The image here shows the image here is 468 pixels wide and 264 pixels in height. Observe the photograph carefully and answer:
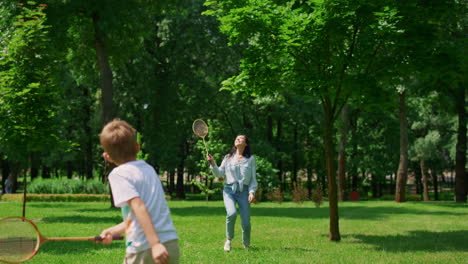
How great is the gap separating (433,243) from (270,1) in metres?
6.73

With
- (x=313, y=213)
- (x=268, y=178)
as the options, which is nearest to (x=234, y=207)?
(x=313, y=213)

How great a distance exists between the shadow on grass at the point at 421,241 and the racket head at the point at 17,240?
8.26m

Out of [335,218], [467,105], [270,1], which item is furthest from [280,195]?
[270,1]

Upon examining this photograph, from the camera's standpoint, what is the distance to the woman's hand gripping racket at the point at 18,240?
13.4 feet

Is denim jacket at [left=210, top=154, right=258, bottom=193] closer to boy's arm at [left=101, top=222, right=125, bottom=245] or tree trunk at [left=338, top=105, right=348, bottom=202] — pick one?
boy's arm at [left=101, top=222, right=125, bottom=245]

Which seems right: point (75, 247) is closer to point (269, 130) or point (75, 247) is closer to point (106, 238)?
point (106, 238)

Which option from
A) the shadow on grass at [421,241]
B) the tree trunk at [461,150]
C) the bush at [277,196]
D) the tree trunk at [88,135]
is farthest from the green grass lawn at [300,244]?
the tree trunk at [88,135]

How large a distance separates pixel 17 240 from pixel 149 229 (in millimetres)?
1293

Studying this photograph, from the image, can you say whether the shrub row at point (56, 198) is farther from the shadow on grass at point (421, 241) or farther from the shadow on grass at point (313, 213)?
the shadow on grass at point (421, 241)

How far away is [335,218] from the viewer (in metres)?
12.4

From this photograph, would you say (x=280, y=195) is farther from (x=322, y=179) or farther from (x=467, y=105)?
(x=322, y=179)

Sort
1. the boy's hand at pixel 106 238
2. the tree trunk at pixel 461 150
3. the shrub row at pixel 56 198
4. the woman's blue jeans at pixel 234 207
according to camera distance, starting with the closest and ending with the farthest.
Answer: the boy's hand at pixel 106 238 → the woman's blue jeans at pixel 234 207 → the tree trunk at pixel 461 150 → the shrub row at pixel 56 198

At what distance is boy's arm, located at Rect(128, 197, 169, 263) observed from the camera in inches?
140

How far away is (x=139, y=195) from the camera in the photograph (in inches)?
149
